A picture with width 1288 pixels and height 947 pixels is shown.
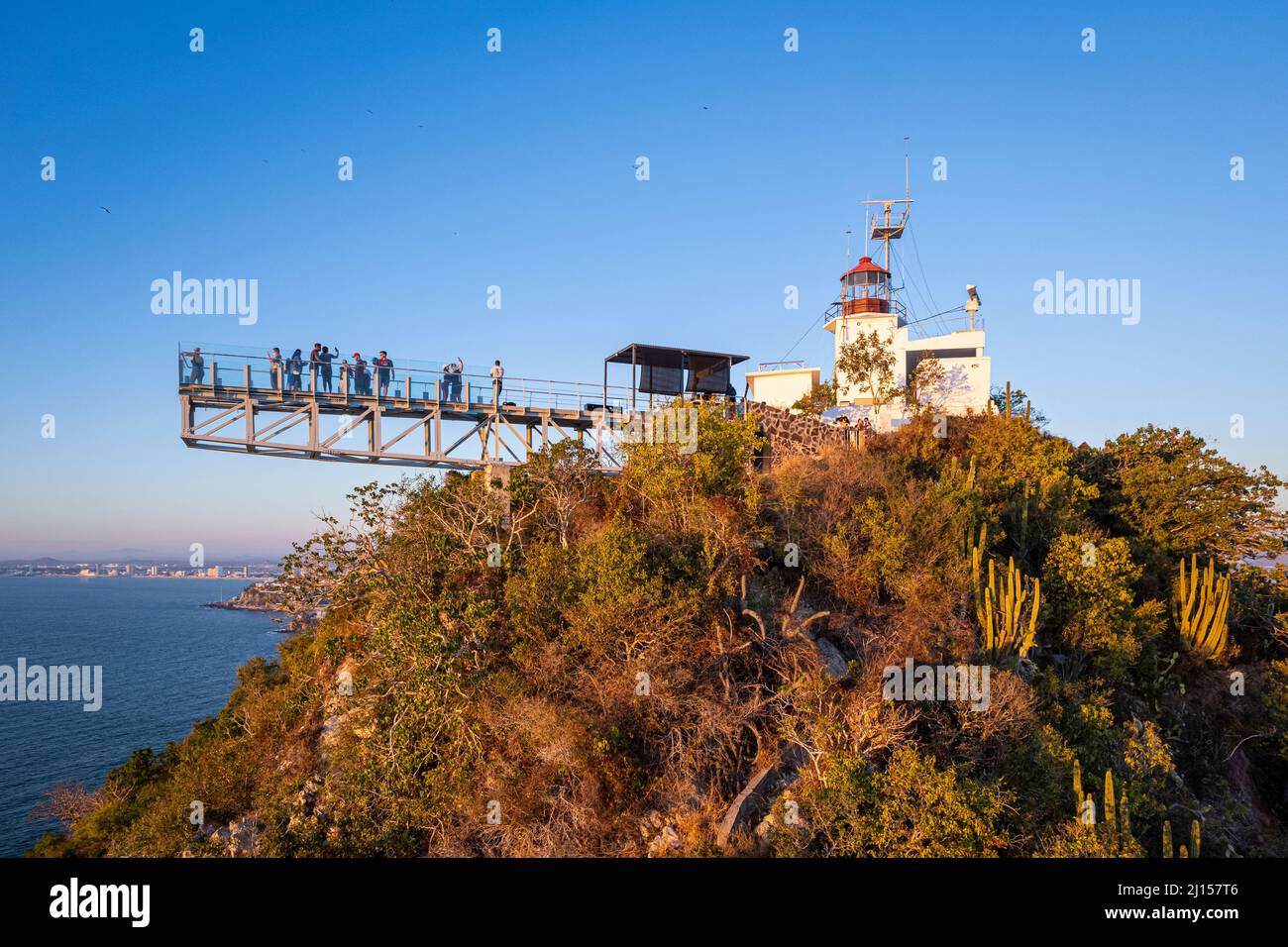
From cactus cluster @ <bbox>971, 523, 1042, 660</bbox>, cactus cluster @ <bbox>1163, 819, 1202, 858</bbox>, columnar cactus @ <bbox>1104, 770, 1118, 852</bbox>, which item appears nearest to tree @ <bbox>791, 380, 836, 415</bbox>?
cactus cluster @ <bbox>971, 523, 1042, 660</bbox>

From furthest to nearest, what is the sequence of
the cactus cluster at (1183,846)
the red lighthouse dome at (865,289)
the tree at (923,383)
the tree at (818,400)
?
the red lighthouse dome at (865,289) → the tree at (923,383) → the tree at (818,400) → the cactus cluster at (1183,846)

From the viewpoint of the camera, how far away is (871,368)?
24.7 metres

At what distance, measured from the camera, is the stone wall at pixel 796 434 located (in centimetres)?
1961

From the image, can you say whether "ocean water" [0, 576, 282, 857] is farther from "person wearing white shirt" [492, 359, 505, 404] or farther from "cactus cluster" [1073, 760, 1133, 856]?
"cactus cluster" [1073, 760, 1133, 856]

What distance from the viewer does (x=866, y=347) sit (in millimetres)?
25219

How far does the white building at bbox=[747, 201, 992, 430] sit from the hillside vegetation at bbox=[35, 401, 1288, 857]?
20.9ft

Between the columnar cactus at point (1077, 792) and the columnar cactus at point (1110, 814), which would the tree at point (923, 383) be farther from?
the columnar cactus at point (1110, 814)

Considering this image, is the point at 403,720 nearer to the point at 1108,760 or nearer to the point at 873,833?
the point at 873,833

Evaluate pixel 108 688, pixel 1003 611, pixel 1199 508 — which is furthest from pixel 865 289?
pixel 108 688

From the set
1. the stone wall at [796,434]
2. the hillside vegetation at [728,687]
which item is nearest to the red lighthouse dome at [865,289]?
the stone wall at [796,434]

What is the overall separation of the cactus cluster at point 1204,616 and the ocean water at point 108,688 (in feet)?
81.5

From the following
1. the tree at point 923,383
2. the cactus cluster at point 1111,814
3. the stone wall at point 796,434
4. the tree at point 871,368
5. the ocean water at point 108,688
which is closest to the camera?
the cactus cluster at point 1111,814
